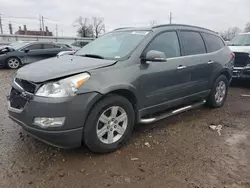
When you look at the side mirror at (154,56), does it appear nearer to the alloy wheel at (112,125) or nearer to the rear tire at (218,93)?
the alloy wheel at (112,125)

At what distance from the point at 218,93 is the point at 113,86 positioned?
316 cm

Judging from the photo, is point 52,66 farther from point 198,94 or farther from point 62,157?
point 198,94

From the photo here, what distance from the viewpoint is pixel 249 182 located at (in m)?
2.62

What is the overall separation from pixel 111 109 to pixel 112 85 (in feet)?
1.11

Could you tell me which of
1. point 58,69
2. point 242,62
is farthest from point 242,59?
point 58,69

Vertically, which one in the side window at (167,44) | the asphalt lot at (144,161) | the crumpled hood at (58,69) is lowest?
the asphalt lot at (144,161)

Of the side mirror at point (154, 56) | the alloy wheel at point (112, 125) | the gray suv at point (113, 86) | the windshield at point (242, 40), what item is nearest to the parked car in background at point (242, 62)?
the windshield at point (242, 40)

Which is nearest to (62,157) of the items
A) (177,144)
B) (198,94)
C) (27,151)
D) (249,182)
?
(27,151)

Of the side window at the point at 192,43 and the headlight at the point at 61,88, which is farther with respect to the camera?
the side window at the point at 192,43

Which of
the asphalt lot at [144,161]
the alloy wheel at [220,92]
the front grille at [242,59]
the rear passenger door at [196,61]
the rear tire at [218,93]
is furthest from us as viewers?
the front grille at [242,59]

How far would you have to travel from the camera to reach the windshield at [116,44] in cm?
351

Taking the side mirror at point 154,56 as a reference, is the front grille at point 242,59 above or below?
below

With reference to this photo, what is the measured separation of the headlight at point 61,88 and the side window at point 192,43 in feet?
7.42

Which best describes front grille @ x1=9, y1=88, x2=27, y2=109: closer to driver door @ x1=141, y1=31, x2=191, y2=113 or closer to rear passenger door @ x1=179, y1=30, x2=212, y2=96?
driver door @ x1=141, y1=31, x2=191, y2=113
